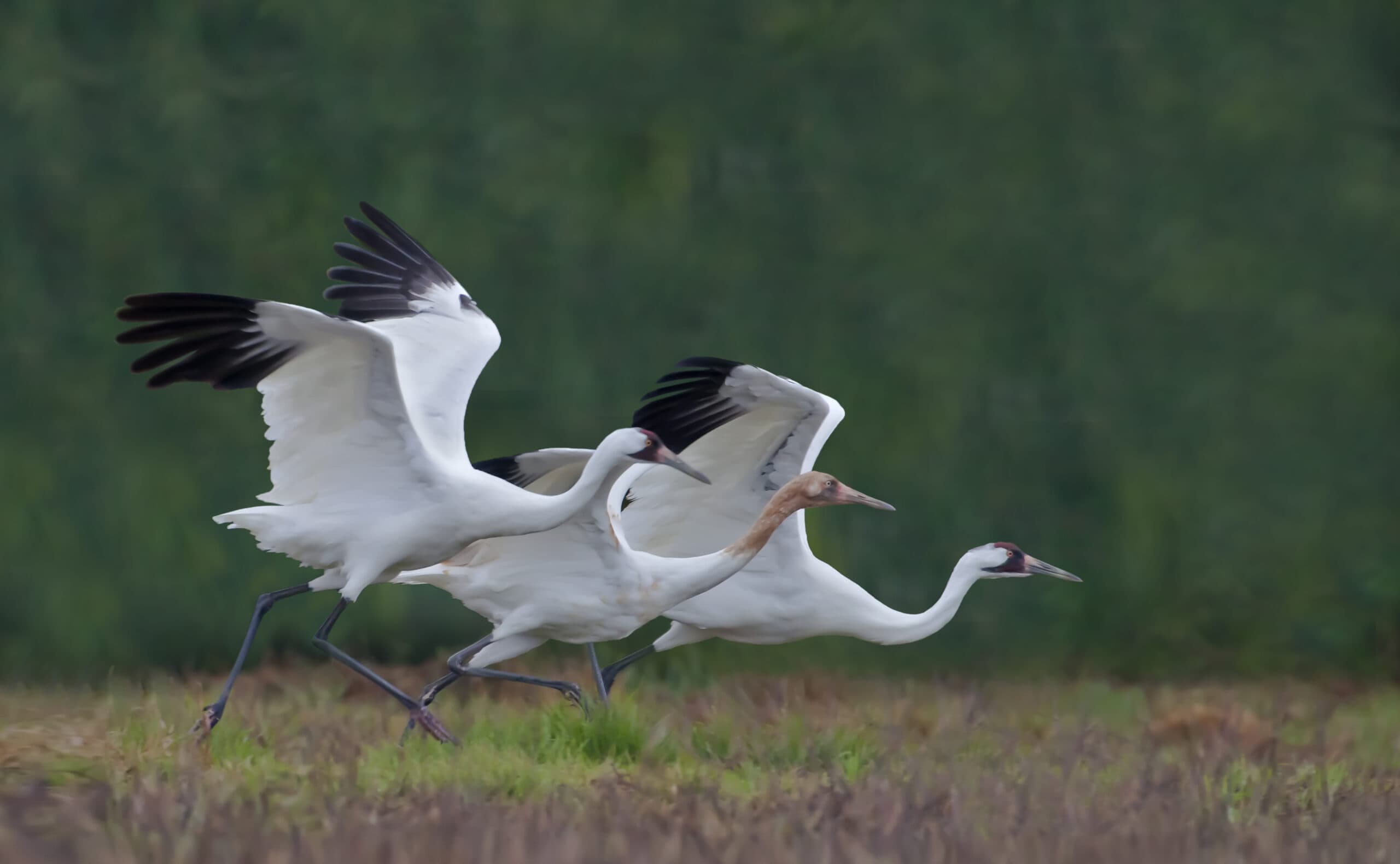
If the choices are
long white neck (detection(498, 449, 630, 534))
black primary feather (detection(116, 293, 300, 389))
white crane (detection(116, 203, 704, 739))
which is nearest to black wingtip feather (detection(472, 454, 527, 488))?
white crane (detection(116, 203, 704, 739))

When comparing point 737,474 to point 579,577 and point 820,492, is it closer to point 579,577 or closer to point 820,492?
point 820,492

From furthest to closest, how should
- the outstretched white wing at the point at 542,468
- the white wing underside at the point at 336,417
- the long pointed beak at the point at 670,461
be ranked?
1. the outstretched white wing at the point at 542,468
2. the long pointed beak at the point at 670,461
3. the white wing underside at the point at 336,417

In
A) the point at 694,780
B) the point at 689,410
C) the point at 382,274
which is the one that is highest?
Answer: the point at 382,274

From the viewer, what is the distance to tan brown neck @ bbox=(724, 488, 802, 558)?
6668mm

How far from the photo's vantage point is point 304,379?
6039 mm

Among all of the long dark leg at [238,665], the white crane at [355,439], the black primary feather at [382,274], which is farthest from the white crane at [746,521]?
the long dark leg at [238,665]

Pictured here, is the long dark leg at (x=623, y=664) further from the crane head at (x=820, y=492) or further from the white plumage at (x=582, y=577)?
the crane head at (x=820, y=492)

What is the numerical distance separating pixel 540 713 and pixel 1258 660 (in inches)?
160

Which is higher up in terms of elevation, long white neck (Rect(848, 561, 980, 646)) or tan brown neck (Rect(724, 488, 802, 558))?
tan brown neck (Rect(724, 488, 802, 558))

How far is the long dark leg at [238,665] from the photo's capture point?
6055 millimetres

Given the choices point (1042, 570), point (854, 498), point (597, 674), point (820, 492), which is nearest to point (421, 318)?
point (597, 674)

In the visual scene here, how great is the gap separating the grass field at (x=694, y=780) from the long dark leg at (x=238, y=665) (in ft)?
0.23

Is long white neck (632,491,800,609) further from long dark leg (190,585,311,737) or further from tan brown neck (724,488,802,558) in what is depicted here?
long dark leg (190,585,311,737)

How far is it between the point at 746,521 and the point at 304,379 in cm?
220
